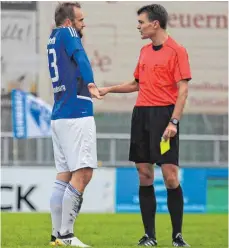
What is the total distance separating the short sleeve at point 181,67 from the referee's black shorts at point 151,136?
27cm

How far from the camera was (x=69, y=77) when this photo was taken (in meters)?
7.23

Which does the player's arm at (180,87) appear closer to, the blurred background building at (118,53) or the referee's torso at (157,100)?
the referee's torso at (157,100)

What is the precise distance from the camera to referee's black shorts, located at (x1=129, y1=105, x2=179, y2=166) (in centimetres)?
747

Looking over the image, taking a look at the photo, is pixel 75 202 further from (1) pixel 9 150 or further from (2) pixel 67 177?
(1) pixel 9 150

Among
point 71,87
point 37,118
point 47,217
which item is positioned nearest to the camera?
point 71,87

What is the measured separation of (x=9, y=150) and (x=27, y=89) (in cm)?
255

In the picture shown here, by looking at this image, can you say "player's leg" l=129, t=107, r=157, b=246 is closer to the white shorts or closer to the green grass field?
the green grass field

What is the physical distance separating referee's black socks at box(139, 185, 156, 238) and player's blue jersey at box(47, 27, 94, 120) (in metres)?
0.84

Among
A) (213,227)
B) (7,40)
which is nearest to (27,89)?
(7,40)

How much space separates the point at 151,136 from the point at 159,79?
1.42 feet

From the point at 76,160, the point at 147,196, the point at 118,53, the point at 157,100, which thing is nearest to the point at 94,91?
the point at 76,160

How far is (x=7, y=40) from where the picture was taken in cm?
1948

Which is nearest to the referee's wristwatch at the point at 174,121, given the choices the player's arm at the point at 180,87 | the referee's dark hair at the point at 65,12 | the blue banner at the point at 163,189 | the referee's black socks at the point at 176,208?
the player's arm at the point at 180,87

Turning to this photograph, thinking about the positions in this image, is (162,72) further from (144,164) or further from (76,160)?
(76,160)
